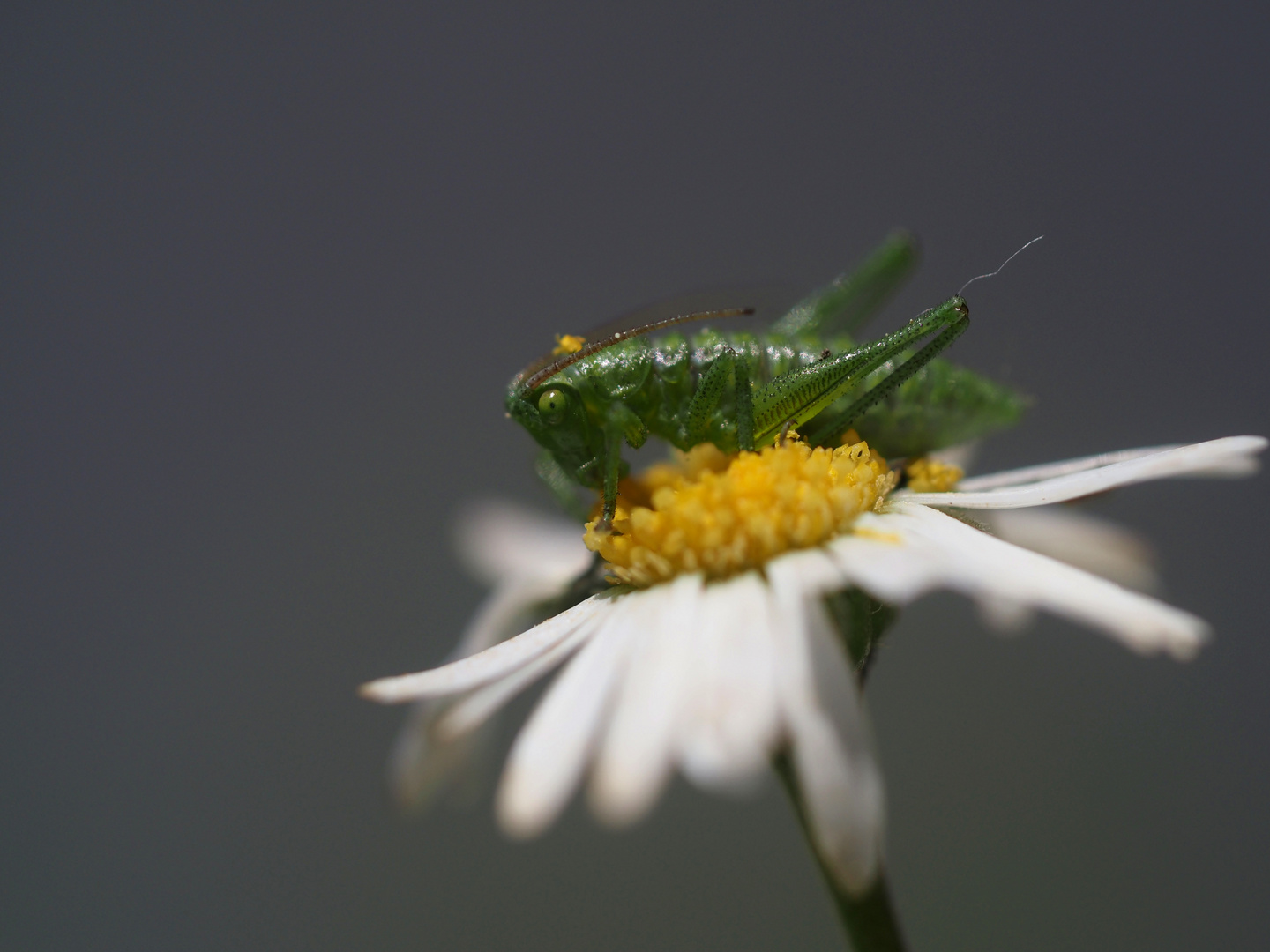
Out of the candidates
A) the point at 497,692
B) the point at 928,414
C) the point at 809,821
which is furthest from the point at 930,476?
Answer: the point at 497,692

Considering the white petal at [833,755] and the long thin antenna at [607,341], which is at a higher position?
the long thin antenna at [607,341]

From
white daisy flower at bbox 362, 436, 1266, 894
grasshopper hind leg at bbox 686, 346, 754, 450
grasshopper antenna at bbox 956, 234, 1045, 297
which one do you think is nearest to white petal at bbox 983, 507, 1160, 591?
Result: white daisy flower at bbox 362, 436, 1266, 894

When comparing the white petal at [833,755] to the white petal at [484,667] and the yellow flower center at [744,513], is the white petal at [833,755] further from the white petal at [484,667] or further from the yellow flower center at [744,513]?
the white petal at [484,667]

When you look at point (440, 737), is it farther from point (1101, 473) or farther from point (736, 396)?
point (1101, 473)

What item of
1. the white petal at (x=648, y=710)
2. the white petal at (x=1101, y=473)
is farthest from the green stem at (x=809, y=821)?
the white petal at (x=1101, y=473)

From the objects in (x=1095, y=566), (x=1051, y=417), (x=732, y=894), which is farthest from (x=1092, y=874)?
(x=1095, y=566)
